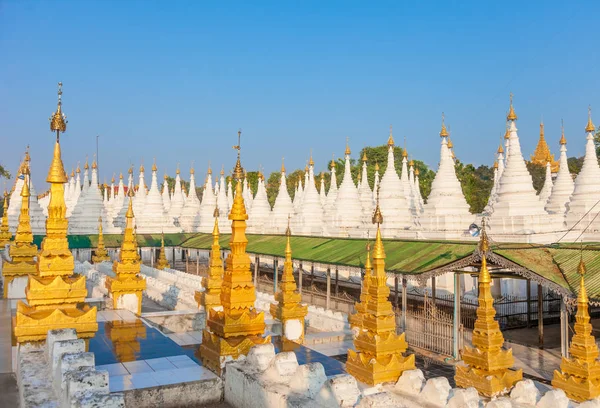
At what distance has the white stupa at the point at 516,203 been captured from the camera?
985 inches

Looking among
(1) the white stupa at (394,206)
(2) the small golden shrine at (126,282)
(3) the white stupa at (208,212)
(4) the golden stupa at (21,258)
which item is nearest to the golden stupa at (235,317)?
(2) the small golden shrine at (126,282)

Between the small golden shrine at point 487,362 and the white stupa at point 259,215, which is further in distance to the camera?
the white stupa at point 259,215

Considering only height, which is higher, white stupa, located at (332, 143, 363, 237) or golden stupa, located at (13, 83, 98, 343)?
white stupa, located at (332, 143, 363, 237)

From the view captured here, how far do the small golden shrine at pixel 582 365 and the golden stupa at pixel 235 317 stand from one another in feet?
22.0

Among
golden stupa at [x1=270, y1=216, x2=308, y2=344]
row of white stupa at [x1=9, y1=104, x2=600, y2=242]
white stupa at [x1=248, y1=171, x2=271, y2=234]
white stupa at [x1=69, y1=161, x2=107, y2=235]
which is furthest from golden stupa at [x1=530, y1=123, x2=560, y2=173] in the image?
golden stupa at [x1=270, y1=216, x2=308, y2=344]

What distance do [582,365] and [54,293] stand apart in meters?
11.0

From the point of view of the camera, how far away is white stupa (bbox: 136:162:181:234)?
49.4m

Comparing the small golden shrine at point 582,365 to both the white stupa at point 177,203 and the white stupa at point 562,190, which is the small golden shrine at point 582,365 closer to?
the white stupa at point 562,190

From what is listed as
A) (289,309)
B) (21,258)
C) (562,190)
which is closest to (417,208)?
(562,190)

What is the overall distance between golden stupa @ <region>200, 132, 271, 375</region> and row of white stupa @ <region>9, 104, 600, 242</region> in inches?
617

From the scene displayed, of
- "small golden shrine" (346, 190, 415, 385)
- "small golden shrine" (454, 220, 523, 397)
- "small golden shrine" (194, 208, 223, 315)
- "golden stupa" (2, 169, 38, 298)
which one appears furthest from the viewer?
"golden stupa" (2, 169, 38, 298)

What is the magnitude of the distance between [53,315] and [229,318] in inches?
129

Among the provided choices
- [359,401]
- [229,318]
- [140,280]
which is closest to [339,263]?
[140,280]

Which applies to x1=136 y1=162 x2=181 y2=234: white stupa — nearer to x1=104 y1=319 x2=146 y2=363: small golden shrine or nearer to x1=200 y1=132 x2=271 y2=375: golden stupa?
x1=104 y1=319 x2=146 y2=363: small golden shrine
